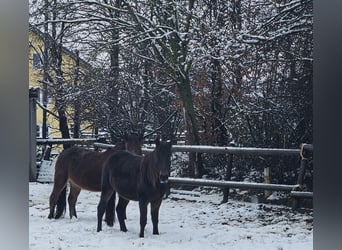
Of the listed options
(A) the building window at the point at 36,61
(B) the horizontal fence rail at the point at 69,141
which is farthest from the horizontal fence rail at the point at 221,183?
(A) the building window at the point at 36,61

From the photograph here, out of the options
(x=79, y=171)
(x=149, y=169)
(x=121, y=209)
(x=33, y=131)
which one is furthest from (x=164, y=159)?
(x=79, y=171)

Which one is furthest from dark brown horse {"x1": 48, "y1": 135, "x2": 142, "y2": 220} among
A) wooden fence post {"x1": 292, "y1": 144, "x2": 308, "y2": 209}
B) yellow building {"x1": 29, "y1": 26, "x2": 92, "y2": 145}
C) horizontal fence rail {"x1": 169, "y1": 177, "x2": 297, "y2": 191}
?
wooden fence post {"x1": 292, "y1": 144, "x2": 308, "y2": 209}

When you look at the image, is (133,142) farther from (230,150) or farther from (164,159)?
(230,150)

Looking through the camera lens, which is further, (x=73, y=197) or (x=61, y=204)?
(x=73, y=197)

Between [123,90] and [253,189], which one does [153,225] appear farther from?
[123,90]

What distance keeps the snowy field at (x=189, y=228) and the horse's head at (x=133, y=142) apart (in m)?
0.42

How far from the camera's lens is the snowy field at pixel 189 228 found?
257 centimetres

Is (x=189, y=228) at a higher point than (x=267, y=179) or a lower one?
lower

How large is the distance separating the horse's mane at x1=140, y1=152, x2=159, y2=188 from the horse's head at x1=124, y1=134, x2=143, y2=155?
0.09 metres

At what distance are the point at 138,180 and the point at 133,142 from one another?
0.31m

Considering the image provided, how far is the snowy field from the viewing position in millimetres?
2570

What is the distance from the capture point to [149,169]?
3129 mm
